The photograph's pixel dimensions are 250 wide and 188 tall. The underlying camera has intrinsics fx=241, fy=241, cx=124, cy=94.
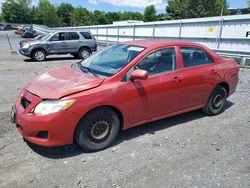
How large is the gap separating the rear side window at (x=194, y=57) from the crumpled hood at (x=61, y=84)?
184 cm

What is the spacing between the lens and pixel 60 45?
46.9 feet

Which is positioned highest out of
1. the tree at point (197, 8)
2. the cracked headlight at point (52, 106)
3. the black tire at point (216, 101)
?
the tree at point (197, 8)

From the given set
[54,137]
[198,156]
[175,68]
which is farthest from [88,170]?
[175,68]

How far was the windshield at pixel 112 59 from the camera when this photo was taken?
3953 mm

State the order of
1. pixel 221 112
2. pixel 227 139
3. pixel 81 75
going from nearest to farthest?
pixel 81 75
pixel 227 139
pixel 221 112

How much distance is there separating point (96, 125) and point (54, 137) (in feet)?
2.08

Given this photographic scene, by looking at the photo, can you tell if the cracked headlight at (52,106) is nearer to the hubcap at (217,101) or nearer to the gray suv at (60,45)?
the hubcap at (217,101)

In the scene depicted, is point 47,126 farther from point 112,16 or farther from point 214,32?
point 112,16

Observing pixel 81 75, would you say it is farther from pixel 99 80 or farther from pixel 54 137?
pixel 54 137

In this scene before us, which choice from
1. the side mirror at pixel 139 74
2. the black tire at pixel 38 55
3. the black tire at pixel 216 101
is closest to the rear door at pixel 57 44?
the black tire at pixel 38 55

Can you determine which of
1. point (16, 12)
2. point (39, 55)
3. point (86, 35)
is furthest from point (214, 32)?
point (16, 12)

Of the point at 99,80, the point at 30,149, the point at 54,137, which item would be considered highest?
the point at 99,80

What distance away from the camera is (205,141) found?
4125mm

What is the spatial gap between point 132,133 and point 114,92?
110 centimetres
